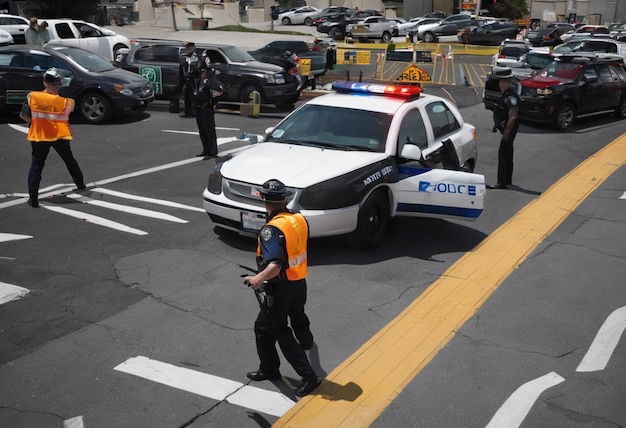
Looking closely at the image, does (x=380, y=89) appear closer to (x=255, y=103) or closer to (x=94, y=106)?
(x=255, y=103)

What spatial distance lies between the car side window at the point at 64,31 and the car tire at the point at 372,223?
19.5 meters

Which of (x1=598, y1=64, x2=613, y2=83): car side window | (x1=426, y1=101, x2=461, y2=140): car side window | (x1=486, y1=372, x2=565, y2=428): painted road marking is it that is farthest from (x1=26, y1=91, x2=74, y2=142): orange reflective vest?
(x1=598, y1=64, x2=613, y2=83): car side window

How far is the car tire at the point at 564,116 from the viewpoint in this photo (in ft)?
56.8

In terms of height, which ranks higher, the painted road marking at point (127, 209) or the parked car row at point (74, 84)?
the parked car row at point (74, 84)

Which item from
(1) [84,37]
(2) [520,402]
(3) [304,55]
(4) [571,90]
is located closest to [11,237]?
(2) [520,402]

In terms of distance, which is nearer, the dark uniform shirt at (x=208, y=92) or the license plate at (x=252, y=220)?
the license plate at (x=252, y=220)

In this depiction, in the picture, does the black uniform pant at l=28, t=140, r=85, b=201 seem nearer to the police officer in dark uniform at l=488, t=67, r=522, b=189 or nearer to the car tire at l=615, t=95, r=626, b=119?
the police officer in dark uniform at l=488, t=67, r=522, b=189

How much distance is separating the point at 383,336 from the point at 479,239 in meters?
3.45

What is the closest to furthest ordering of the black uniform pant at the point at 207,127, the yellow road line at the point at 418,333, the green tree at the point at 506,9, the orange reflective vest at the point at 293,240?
the orange reflective vest at the point at 293,240
the yellow road line at the point at 418,333
the black uniform pant at the point at 207,127
the green tree at the point at 506,9

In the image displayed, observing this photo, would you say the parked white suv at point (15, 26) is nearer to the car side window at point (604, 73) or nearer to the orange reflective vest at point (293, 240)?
A: the car side window at point (604, 73)

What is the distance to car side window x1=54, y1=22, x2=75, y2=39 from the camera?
25109 millimetres

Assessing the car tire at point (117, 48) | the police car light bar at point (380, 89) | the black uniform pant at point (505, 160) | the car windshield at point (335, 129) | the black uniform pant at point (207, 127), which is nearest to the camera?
the car windshield at point (335, 129)

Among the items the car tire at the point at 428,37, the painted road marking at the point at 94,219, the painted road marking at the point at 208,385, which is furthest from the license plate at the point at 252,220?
the car tire at the point at 428,37

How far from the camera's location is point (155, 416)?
5.18 meters
